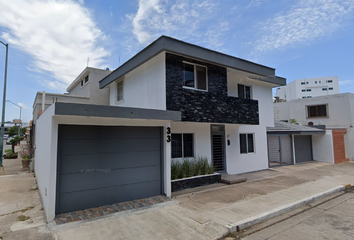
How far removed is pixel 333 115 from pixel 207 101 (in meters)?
19.0

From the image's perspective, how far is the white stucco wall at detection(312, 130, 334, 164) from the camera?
15570 millimetres

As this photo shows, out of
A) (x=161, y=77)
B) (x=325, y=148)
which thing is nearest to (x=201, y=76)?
(x=161, y=77)

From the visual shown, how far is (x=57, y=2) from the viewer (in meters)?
8.33

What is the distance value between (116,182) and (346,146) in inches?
787

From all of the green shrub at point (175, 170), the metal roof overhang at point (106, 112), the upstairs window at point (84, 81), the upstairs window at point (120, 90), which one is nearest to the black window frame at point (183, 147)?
the green shrub at point (175, 170)

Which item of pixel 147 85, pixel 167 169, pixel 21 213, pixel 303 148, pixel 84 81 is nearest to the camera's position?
pixel 21 213

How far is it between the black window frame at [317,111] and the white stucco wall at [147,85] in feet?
68.0

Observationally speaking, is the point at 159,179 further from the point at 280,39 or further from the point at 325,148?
the point at 325,148

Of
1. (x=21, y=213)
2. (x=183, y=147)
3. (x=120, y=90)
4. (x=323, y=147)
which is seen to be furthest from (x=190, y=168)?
(x=323, y=147)

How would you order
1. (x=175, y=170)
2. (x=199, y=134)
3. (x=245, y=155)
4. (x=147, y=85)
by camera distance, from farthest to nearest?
(x=245, y=155) < (x=199, y=134) < (x=147, y=85) < (x=175, y=170)

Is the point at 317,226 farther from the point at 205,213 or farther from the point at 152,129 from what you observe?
the point at 152,129

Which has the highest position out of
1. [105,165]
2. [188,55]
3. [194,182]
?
[188,55]

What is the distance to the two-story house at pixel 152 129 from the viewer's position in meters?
5.33

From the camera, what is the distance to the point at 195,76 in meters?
8.75
